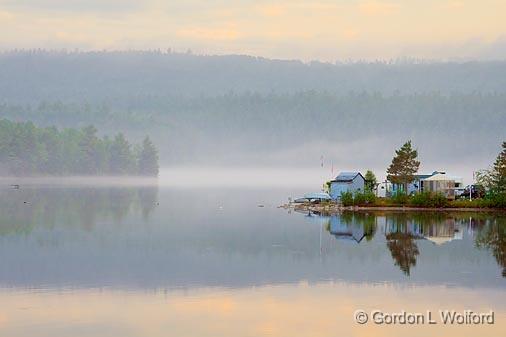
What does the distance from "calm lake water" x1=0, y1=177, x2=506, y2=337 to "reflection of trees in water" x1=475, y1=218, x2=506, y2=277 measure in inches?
4.4

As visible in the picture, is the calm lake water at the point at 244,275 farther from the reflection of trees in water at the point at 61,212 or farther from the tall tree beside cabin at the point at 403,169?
the tall tree beside cabin at the point at 403,169

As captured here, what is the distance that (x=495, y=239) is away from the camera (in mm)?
59156

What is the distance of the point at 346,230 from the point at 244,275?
25177 millimetres

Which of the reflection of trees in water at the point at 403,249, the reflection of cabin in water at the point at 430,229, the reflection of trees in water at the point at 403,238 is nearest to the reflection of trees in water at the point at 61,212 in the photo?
the reflection of trees in water at the point at 403,238

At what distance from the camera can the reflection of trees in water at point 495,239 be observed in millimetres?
50541

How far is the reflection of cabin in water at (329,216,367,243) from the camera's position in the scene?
61.8m

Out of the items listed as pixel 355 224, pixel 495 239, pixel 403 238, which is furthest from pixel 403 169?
pixel 495 239

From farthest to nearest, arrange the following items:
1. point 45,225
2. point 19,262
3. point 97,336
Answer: point 45,225 < point 19,262 < point 97,336

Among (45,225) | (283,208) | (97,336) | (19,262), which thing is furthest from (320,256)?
(283,208)

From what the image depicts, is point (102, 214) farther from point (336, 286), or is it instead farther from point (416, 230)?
point (336, 286)

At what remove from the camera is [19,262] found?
46.5m

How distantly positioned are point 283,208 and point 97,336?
232 ft

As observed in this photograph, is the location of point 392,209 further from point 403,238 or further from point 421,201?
point 403,238

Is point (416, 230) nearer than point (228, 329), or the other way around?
point (228, 329)
